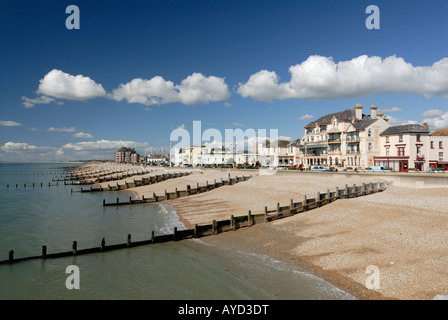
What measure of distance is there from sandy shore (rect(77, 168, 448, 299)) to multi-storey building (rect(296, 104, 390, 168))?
3145cm

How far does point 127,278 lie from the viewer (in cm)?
1677

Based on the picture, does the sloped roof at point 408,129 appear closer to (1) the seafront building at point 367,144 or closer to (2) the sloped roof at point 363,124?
(1) the seafront building at point 367,144

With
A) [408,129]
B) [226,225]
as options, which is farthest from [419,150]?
[226,225]

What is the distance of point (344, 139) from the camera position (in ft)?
224

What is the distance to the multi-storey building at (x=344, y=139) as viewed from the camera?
62.5 m

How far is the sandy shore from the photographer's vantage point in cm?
1316

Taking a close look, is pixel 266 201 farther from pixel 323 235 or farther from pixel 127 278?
pixel 127 278

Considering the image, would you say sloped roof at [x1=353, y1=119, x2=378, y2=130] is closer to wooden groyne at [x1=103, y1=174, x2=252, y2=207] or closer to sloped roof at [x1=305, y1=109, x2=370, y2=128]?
sloped roof at [x1=305, y1=109, x2=370, y2=128]

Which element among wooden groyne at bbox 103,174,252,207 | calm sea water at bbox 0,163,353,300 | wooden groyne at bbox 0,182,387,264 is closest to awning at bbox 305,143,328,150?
wooden groyne at bbox 103,174,252,207

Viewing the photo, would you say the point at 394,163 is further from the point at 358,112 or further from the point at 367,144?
the point at 358,112

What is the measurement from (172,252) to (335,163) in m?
60.1

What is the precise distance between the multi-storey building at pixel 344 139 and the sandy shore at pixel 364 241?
103ft

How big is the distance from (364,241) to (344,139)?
182 feet
